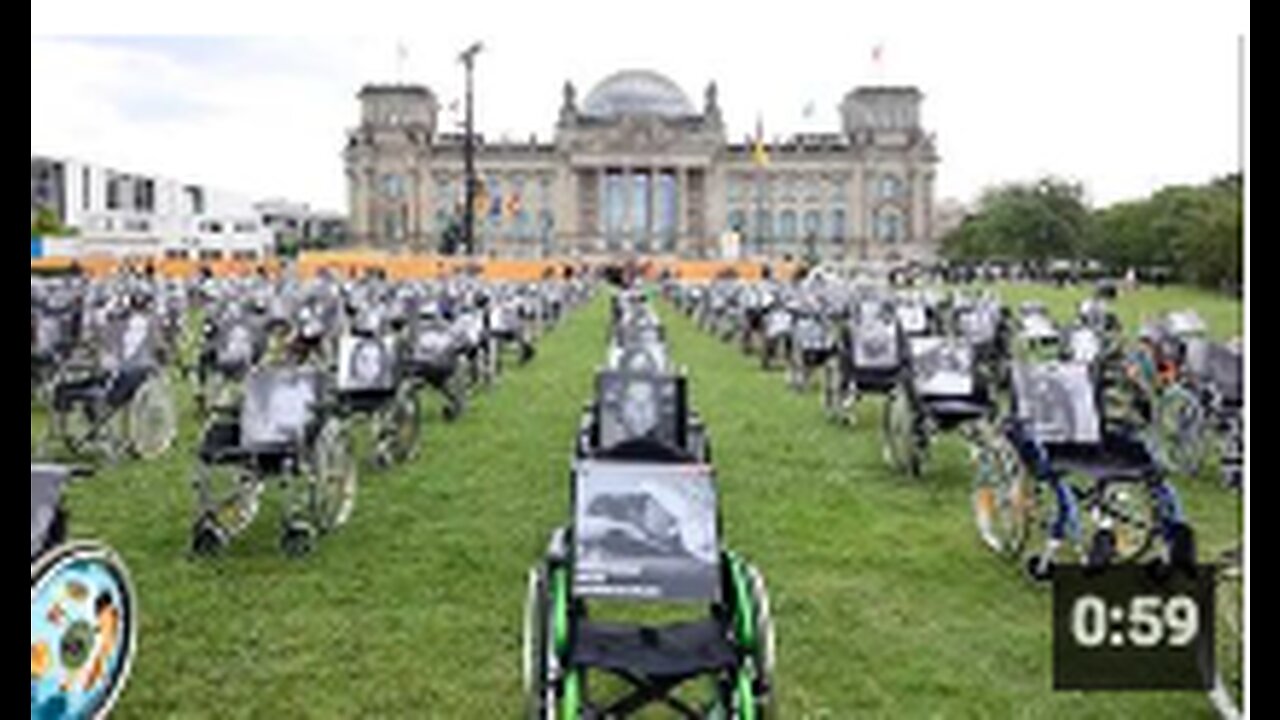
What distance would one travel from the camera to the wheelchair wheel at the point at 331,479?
8.31 m

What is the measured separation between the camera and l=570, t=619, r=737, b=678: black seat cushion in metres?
4.61

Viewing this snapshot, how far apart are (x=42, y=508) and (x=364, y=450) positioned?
23.6ft

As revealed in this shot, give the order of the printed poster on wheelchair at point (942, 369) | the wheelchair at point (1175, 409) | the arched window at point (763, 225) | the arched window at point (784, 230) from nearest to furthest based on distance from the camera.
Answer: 1. the printed poster on wheelchair at point (942, 369)
2. the wheelchair at point (1175, 409)
3. the arched window at point (763, 225)
4. the arched window at point (784, 230)

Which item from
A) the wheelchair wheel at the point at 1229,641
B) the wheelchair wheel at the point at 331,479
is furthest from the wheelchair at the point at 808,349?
the wheelchair wheel at the point at 1229,641

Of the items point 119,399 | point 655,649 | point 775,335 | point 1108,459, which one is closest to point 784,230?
point 775,335

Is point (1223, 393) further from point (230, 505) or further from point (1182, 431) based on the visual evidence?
point (230, 505)

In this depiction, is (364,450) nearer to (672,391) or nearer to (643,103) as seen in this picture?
(672,391)

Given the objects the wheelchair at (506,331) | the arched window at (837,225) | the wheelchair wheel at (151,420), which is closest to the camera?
the wheelchair wheel at (151,420)

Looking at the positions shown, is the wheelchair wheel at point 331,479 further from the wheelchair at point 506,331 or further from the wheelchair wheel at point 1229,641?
the wheelchair at point 506,331

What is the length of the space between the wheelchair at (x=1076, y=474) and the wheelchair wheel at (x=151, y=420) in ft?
25.6

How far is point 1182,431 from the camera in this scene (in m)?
11.4

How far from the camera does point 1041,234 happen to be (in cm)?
8119
